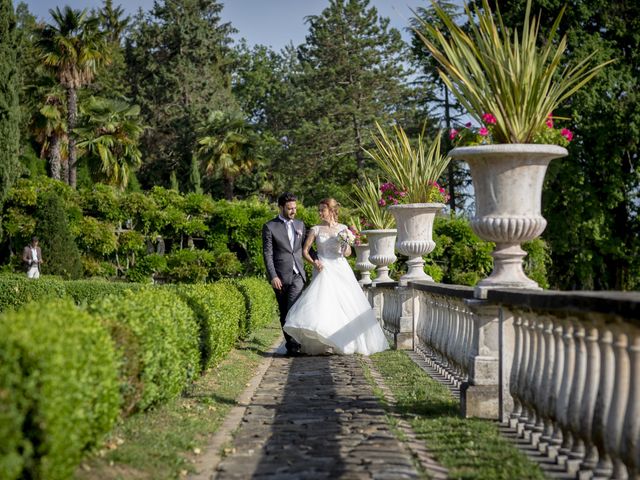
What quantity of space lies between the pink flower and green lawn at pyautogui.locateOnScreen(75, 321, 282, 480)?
2866 millimetres

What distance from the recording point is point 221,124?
135 ft

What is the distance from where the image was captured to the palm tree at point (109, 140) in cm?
3372

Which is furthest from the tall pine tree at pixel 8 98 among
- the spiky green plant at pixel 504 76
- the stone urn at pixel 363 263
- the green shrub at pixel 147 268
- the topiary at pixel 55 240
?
the spiky green plant at pixel 504 76

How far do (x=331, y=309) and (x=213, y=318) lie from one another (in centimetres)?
218

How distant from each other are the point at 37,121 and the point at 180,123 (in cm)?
966

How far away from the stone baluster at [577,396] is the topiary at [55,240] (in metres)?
23.6

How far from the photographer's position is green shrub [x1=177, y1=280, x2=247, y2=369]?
7535 millimetres

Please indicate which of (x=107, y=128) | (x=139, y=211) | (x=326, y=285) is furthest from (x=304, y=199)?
(x=326, y=285)

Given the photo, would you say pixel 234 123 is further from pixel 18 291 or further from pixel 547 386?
pixel 547 386

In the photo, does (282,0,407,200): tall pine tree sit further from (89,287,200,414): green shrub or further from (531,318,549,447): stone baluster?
(531,318,549,447): stone baluster

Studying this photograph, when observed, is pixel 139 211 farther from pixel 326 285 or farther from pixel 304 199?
pixel 326 285

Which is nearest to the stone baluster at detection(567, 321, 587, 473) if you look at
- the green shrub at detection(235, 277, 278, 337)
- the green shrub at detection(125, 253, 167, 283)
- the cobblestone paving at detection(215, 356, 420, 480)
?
the cobblestone paving at detection(215, 356, 420, 480)

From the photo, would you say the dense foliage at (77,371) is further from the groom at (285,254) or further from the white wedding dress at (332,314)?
the groom at (285,254)

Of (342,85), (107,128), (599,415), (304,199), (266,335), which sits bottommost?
(266,335)
